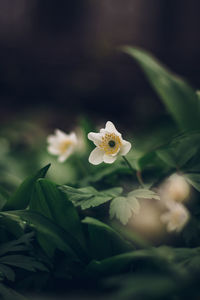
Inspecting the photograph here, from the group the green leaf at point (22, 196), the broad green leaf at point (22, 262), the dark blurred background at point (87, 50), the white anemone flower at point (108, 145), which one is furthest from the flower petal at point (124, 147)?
the dark blurred background at point (87, 50)

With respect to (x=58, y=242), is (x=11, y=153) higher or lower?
higher

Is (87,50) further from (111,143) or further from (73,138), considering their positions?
(111,143)

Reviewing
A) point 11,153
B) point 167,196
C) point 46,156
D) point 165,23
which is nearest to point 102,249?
point 167,196

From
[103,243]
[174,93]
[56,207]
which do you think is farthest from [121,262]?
[174,93]

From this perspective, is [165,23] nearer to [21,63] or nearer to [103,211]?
[21,63]

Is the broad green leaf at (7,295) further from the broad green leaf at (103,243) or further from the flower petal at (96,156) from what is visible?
the flower petal at (96,156)

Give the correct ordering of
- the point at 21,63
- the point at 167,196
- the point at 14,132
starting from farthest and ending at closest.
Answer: the point at 21,63, the point at 14,132, the point at 167,196
